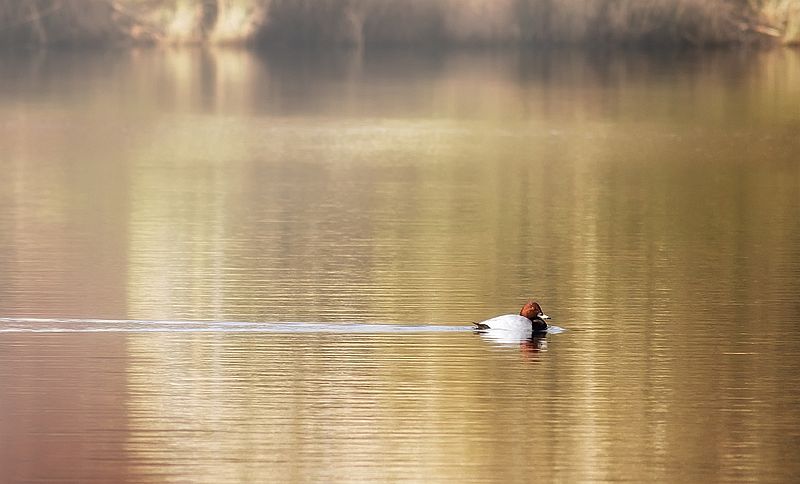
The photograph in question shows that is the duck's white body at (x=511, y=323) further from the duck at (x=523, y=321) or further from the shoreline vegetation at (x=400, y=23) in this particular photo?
the shoreline vegetation at (x=400, y=23)

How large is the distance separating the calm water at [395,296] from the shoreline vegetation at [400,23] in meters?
18.1

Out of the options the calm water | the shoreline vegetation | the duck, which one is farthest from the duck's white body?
the shoreline vegetation

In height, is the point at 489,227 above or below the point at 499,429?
above

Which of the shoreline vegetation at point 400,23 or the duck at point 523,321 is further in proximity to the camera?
the shoreline vegetation at point 400,23

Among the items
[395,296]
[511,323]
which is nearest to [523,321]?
[511,323]

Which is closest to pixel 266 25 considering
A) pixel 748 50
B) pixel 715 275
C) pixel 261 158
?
pixel 748 50

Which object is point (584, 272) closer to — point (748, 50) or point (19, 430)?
point (19, 430)

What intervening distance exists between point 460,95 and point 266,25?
16049mm

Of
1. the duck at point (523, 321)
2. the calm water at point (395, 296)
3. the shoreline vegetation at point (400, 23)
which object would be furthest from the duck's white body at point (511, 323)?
the shoreline vegetation at point (400, 23)

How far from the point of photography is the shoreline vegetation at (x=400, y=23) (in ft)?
157

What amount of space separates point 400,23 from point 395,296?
116 feet

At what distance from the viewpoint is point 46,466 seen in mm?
9305

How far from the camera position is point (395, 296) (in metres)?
14.0

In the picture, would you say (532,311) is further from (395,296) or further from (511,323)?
(395,296)
